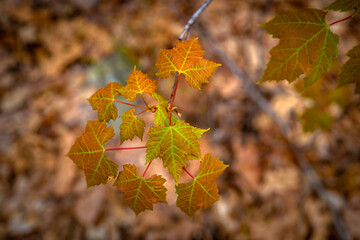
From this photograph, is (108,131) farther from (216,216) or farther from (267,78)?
(216,216)

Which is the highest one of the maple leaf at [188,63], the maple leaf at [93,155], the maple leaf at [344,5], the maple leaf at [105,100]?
the maple leaf at [344,5]

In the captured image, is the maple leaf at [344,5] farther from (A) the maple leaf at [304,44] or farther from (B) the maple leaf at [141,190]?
(B) the maple leaf at [141,190]

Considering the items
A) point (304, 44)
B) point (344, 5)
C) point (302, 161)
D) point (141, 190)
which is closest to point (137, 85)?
point (141, 190)

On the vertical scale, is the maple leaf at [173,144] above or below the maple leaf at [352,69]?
below

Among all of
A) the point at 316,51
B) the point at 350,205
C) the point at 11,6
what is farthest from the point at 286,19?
the point at 11,6

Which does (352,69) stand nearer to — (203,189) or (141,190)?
(203,189)

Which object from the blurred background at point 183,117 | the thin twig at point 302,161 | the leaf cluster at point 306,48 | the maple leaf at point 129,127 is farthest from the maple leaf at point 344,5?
the thin twig at point 302,161

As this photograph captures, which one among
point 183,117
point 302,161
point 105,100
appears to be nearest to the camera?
point 105,100
